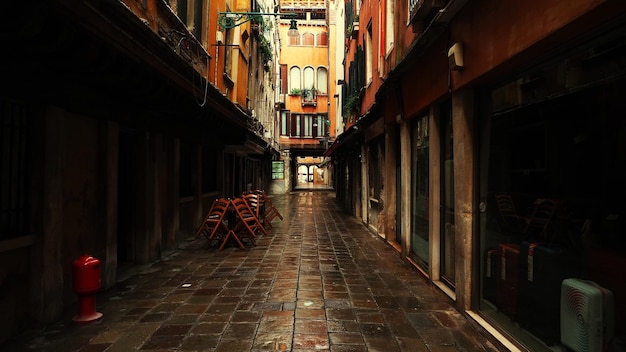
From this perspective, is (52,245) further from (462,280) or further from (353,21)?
(353,21)

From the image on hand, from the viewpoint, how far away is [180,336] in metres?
3.77

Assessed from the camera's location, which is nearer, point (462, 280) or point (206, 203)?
point (462, 280)

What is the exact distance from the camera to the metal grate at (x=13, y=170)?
3758mm

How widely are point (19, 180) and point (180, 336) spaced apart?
7.70 feet

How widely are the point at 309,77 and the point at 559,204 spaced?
34435mm

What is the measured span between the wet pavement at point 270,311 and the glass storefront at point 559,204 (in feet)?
2.22

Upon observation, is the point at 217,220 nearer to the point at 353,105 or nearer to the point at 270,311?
the point at 270,311

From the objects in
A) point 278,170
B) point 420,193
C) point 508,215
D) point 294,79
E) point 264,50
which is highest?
point 294,79

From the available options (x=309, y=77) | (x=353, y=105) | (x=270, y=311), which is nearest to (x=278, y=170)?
(x=309, y=77)

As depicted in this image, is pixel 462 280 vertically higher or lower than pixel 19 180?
lower

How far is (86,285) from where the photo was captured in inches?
161

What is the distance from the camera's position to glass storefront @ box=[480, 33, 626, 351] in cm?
254

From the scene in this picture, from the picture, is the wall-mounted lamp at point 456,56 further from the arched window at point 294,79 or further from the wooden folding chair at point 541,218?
the arched window at point 294,79

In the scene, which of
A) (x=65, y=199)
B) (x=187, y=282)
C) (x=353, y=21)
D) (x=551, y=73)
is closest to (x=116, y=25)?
(x=65, y=199)
